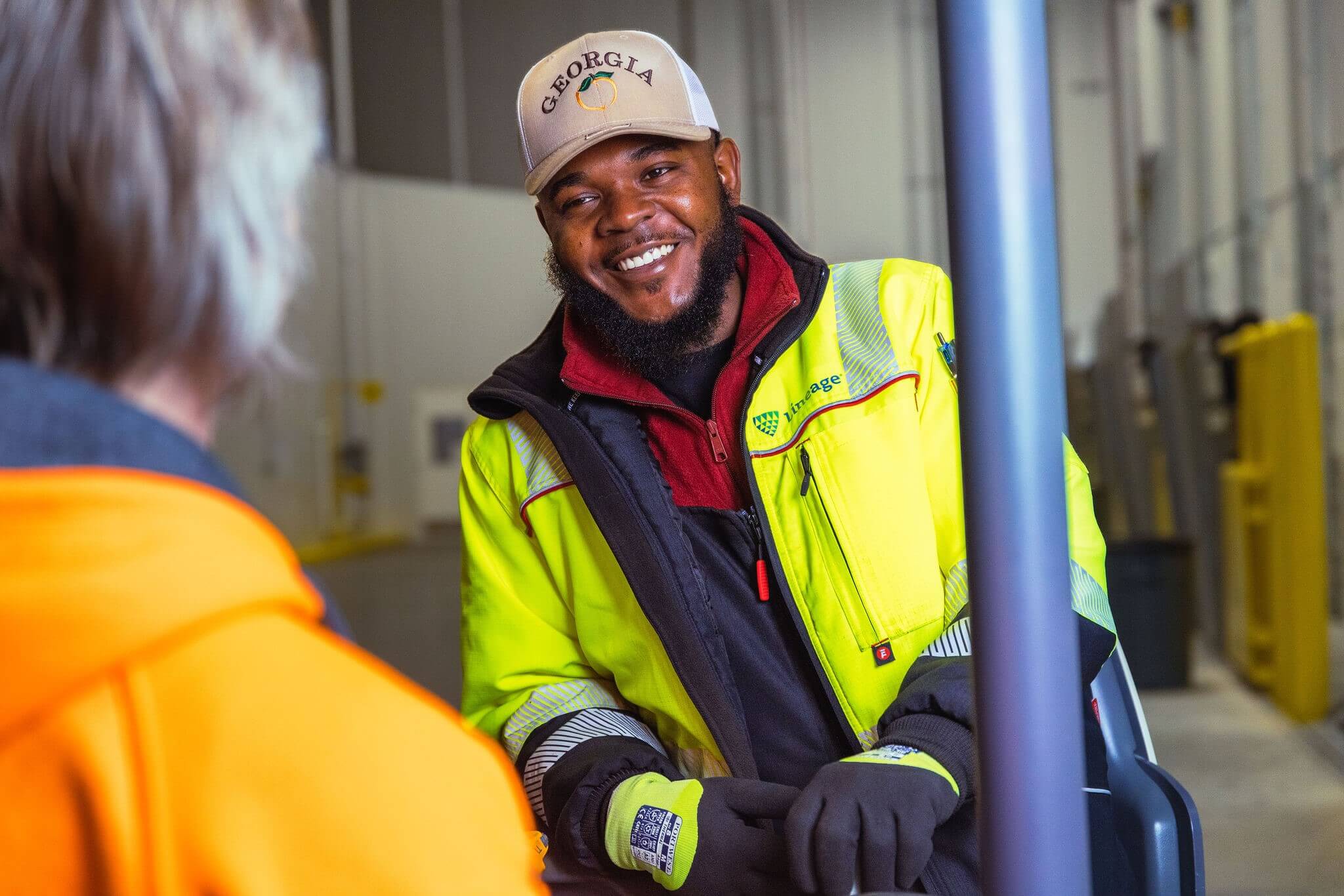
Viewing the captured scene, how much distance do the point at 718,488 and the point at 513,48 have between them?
12.1 metres

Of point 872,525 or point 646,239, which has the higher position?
point 646,239

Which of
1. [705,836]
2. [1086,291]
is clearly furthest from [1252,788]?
A: [1086,291]

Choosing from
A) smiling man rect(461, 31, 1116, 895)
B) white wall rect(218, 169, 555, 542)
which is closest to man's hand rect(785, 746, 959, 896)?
smiling man rect(461, 31, 1116, 895)

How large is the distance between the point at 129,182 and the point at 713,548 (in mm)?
1108

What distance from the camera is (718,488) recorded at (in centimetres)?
165

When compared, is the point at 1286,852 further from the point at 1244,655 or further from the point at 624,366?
the point at 624,366

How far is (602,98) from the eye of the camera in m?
1.75

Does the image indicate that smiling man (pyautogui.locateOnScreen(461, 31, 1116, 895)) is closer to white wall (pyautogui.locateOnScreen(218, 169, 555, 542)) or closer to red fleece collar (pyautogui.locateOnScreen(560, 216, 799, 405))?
red fleece collar (pyautogui.locateOnScreen(560, 216, 799, 405))

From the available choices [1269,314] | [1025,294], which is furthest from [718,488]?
[1269,314]

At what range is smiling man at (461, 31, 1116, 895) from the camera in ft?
4.55

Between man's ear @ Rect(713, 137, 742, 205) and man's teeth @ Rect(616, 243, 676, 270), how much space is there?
17cm

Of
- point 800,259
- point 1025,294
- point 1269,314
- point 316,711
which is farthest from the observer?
point 1269,314

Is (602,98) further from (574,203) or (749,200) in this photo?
(749,200)

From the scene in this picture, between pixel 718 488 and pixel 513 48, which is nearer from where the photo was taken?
pixel 718 488
